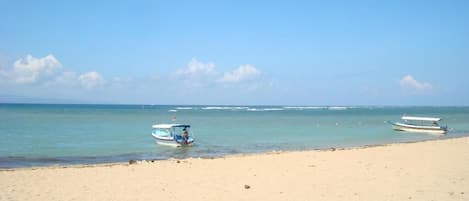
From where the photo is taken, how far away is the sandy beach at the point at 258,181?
408 inches

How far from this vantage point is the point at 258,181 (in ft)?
40.9

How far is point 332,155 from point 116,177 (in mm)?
9727

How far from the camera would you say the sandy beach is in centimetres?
1036

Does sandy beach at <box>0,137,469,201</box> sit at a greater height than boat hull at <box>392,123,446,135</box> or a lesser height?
greater

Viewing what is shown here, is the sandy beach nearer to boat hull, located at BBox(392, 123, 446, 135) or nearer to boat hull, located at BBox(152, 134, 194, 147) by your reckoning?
boat hull, located at BBox(152, 134, 194, 147)

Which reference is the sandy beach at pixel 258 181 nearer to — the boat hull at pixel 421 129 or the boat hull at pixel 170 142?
the boat hull at pixel 170 142

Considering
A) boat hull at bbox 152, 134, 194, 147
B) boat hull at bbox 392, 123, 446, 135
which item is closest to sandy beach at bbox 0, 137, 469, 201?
boat hull at bbox 152, 134, 194, 147

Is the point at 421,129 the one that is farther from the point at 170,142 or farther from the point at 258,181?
the point at 258,181

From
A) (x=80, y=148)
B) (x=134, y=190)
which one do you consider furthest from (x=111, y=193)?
(x=80, y=148)

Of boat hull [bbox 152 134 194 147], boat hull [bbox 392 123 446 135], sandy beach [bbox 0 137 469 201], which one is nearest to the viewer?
sandy beach [bbox 0 137 469 201]

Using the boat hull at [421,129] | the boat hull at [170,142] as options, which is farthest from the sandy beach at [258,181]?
the boat hull at [421,129]

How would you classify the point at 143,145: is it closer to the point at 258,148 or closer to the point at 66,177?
the point at 258,148

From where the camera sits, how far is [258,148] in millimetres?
27500

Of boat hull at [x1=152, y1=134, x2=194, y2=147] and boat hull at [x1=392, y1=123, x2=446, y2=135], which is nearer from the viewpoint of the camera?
boat hull at [x1=152, y1=134, x2=194, y2=147]
